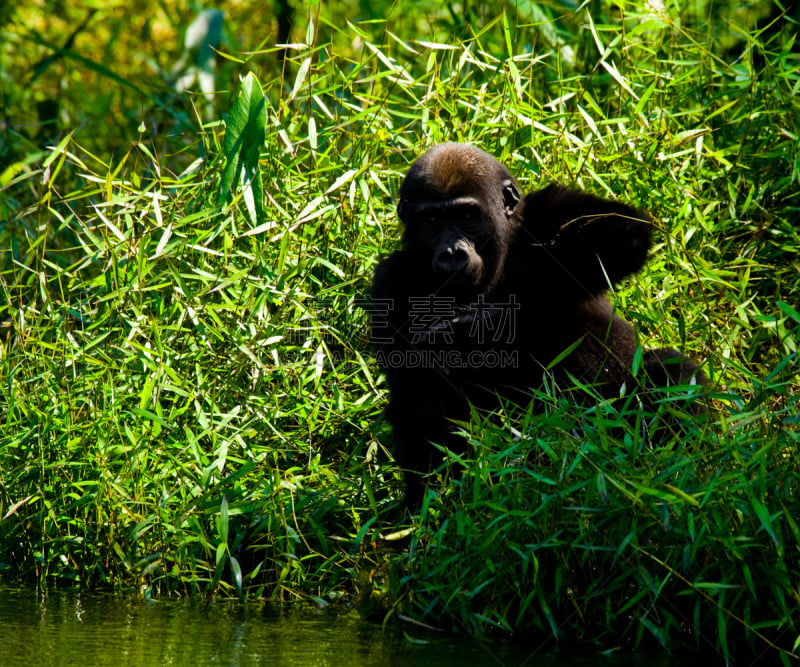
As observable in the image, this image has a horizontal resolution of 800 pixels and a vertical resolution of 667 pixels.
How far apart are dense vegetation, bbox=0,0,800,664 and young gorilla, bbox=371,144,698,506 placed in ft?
0.73

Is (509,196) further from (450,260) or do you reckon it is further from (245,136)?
(245,136)

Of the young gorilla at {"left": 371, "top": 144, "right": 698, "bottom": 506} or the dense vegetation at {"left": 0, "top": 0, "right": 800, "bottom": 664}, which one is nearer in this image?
the dense vegetation at {"left": 0, "top": 0, "right": 800, "bottom": 664}

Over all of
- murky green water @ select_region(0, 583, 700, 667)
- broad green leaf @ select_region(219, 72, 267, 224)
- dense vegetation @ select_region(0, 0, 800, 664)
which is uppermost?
broad green leaf @ select_region(219, 72, 267, 224)

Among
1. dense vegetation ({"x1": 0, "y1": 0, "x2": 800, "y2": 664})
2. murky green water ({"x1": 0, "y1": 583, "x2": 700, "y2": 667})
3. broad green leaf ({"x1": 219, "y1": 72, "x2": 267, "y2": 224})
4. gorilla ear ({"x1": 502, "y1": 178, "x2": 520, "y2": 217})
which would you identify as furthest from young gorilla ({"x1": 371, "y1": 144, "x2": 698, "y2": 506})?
murky green water ({"x1": 0, "y1": 583, "x2": 700, "y2": 667})

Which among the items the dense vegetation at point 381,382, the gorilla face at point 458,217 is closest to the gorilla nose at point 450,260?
the gorilla face at point 458,217

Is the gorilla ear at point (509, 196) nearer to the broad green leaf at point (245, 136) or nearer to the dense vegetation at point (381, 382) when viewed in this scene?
the dense vegetation at point (381, 382)

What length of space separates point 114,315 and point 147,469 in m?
0.88

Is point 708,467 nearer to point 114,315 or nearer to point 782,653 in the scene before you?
point 782,653

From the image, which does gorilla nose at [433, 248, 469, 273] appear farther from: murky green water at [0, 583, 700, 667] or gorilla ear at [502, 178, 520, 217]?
murky green water at [0, 583, 700, 667]

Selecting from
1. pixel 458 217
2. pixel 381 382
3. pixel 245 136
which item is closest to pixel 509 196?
pixel 458 217

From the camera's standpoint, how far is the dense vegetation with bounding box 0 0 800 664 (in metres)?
3.07

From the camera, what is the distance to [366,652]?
2.98 m

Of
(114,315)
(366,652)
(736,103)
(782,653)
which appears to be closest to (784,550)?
(782,653)

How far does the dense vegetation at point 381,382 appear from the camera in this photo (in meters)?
3.07
